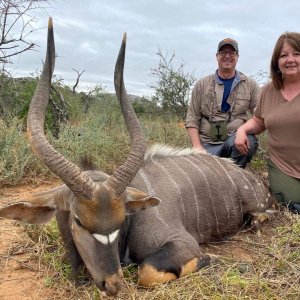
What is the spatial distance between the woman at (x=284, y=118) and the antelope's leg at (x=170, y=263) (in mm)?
1444

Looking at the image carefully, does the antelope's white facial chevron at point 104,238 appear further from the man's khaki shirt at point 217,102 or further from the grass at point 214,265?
the man's khaki shirt at point 217,102

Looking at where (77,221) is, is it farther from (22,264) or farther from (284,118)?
(284,118)

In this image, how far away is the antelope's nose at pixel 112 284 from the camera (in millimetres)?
2172

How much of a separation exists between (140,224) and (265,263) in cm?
78

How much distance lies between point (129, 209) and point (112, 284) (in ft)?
1.61

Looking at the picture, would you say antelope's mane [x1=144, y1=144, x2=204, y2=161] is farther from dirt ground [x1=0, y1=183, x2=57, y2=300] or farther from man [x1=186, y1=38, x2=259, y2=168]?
dirt ground [x1=0, y1=183, x2=57, y2=300]

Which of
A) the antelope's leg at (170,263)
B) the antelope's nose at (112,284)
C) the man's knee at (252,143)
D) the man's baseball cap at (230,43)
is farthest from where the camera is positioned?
the man's baseball cap at (230,43)

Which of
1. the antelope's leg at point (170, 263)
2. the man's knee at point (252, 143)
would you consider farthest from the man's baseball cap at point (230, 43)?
the antelope's leg at point (170, 263)

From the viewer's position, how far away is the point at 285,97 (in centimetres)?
385

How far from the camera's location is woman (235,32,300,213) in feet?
12.2

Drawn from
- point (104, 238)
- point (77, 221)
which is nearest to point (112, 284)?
point (104, 238)

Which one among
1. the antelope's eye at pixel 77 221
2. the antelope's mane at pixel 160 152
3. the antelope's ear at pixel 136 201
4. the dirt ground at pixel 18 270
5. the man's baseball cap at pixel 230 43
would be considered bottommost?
the dirt ground at pixel 18 270

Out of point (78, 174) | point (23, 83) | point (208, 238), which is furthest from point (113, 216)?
point (23, 83)

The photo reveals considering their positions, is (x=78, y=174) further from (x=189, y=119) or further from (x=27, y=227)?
(x=189, y=119)
